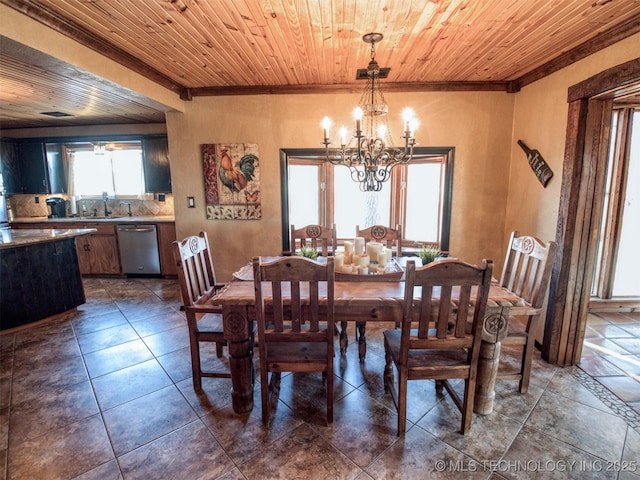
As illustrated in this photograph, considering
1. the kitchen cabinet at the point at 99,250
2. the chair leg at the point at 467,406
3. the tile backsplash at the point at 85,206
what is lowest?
the chair leg at the point at 467,406

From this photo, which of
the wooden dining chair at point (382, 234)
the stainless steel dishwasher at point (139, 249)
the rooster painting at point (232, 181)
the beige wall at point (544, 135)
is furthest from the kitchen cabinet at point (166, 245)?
the beige wall at point (544, 135)

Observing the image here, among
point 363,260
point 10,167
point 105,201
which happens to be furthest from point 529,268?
point 10,167

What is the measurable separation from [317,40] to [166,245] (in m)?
3.68

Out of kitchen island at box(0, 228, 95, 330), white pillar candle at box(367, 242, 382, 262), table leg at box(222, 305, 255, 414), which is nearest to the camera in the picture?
table leg at box(222, 305, 255, 414)

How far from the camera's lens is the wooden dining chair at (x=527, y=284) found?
206 cm

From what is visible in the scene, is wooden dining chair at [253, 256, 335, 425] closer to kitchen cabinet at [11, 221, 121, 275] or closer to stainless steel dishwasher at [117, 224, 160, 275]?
stainless steel dishwasher at [117, 224, 160, 275]

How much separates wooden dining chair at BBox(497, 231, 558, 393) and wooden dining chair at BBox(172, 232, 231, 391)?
6.19 ft

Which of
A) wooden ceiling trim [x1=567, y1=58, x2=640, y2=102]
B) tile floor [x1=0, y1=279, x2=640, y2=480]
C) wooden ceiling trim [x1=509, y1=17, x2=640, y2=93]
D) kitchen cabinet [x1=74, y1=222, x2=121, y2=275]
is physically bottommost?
tile floor [x1=0, y1=279, x2=640, y2=480]

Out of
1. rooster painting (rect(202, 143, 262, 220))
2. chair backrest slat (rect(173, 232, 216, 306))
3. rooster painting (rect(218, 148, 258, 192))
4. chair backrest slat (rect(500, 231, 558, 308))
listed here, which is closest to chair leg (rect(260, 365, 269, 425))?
chair backrest slat (rect(173, 232, 216, 306))

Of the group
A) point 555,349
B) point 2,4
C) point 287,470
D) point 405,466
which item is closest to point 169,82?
point 2,4

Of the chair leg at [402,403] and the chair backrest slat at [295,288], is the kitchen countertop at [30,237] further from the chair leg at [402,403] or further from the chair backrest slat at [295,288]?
the chair leg at [402,403]

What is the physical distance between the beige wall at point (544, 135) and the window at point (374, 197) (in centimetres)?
64

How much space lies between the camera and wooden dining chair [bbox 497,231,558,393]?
2.06m

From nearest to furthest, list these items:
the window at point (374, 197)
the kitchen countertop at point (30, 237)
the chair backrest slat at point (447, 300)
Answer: the chair backrest slat at point (447, 300) < the kitchen countertop at point (30, 237) < the window at point (374, 197)
